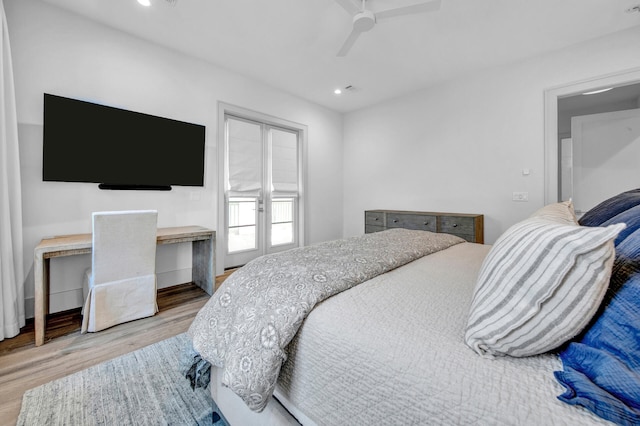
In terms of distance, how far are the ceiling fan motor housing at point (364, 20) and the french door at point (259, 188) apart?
2166mm

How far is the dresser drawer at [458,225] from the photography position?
3.23 meters

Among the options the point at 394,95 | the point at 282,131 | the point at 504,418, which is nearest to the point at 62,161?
the point at 282,131

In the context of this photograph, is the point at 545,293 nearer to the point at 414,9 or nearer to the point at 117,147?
the point at 414,9

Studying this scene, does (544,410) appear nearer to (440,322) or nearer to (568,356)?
(568,356)

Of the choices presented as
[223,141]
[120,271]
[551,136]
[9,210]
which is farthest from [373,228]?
[9,210]

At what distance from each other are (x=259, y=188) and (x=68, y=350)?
2685 mm

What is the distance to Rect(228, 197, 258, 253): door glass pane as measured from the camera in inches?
148

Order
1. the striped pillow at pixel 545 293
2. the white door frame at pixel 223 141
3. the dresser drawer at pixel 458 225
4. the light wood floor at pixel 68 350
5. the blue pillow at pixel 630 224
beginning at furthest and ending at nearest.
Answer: the white door frame at pixel 223 141
the dresser drawer at pixel 458 225
the light wood floor at pixel 68 350
the blue pillow at pixel 630 224
the striped pillow at pixel 545 293

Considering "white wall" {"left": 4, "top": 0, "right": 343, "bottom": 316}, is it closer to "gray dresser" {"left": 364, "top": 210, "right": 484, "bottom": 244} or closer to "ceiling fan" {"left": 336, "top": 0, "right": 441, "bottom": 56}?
"ceiling fan" {"left": 336, "top": 0, "right": 441, "bottom": 56}

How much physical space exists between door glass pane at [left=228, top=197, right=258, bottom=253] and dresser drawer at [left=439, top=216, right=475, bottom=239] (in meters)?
2.73

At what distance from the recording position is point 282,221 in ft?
14.3

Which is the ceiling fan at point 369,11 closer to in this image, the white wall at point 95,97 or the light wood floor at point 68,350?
the white wall at point 95,97

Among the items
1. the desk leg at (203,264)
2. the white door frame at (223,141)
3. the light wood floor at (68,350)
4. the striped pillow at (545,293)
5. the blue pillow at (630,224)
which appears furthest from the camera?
the white door frame at (223,141)

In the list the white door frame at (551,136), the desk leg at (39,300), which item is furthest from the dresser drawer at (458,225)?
the desk leg at (39,300)
